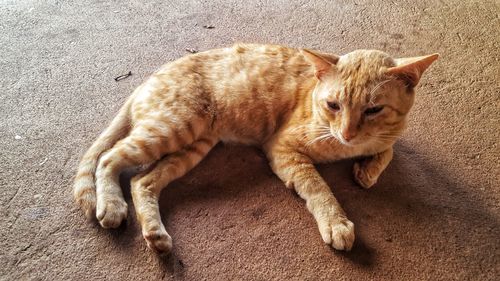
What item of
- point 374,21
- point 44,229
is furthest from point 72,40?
point 374,21

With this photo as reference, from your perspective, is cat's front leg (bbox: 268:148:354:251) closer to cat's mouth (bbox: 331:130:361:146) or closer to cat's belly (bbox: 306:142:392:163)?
cat's belly (bbox: 306:142:392:163)

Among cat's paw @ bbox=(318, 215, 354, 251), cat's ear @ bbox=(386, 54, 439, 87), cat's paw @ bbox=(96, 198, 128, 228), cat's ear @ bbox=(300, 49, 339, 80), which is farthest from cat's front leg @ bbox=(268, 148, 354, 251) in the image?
cat's paw @ bbox=(96, 198, 128, 228)

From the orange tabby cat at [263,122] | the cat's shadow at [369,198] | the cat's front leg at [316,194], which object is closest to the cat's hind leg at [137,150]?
the orange tabby cat at [263,122]

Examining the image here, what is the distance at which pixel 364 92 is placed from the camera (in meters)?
1.64

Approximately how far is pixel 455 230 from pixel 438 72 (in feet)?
4.10

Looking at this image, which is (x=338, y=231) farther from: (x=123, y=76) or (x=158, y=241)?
(x=123, y=76)

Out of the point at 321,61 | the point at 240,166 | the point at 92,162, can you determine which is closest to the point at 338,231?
the point at 240,166

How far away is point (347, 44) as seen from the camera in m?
2.89

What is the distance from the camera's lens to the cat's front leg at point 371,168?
195 centimetres

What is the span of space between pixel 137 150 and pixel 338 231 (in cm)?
103

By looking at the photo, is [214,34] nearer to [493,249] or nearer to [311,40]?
[311,40]

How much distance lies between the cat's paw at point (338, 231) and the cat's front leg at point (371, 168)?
282mm

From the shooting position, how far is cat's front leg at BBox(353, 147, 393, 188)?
195 centimetres

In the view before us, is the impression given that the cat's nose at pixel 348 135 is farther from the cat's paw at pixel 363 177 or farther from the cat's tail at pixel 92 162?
the cat's tail at pixel 92 162
